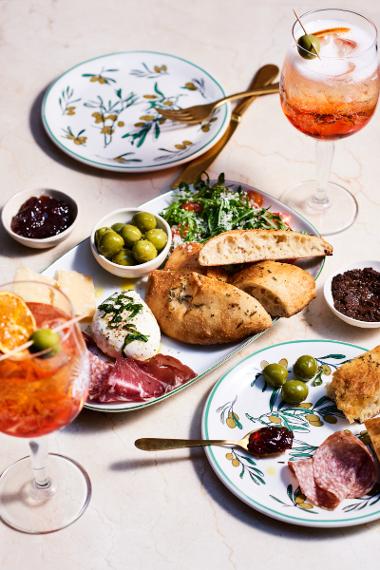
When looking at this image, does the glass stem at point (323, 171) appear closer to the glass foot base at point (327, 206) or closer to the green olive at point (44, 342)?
the glass foot base at point (327, 206)

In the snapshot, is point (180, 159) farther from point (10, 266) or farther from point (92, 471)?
point (92, 471)

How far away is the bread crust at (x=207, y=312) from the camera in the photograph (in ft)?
8.36

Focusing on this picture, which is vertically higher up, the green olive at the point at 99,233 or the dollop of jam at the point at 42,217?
the green olive at the point at 99,233

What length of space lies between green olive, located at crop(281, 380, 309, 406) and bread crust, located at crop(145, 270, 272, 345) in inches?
9.0

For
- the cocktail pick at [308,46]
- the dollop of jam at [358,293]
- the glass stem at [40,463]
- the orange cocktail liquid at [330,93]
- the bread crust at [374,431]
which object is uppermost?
the cocktail pick at [308,46]

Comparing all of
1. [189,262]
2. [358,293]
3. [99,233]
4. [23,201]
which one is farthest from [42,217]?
[358,293]

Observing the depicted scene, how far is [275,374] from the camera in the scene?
2.44 metres

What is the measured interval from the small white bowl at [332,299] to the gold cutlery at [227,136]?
721 millimetres

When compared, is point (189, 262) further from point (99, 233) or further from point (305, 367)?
point (305, 367)

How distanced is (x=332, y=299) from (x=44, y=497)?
1.13m

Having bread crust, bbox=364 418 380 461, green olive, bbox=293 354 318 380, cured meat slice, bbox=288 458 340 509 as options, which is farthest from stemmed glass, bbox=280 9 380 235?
cured meat slice, bbox=288 458 340 509

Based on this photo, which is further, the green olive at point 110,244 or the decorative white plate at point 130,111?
the decorative white plate at point 130,111

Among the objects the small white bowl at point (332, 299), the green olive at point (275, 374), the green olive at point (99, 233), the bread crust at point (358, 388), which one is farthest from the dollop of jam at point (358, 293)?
the green olive at point (99, 233)

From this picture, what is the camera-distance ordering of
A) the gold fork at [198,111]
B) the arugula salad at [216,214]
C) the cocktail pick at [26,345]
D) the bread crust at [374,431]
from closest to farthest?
the cocktail pick at [26,345], the bread crust at [374,431], the arugula salad at [216,214], the gold fork at [198,111]
